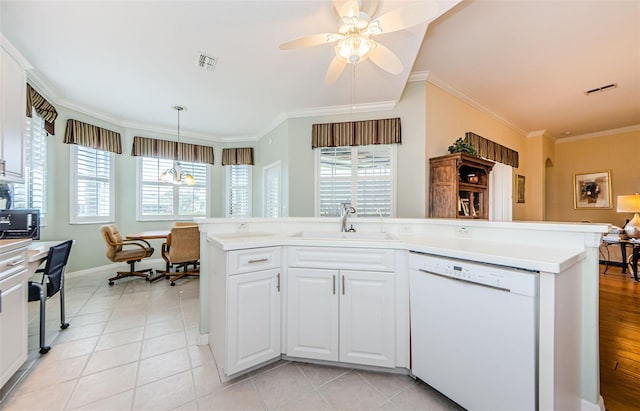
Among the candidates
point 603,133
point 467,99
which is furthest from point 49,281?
point 603,133

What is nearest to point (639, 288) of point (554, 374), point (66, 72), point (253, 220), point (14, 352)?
point (554, 374)

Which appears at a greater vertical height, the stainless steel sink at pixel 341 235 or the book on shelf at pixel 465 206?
the book on shelf at pixel 465 206

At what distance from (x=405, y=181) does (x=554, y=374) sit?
265 centimetres

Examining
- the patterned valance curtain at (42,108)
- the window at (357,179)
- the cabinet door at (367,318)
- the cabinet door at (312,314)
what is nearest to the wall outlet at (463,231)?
the cabinet door at (367,318)

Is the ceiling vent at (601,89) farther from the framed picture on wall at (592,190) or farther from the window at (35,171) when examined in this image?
the window at (35,171)

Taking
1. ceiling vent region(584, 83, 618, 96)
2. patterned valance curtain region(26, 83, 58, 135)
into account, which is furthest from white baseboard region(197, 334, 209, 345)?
ceiling vent region(584, 83, 618, 96)

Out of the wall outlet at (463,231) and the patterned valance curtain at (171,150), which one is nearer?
the wall outlet at (463,231)

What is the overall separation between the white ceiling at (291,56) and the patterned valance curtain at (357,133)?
0.83 feet

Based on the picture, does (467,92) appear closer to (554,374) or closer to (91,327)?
(554,374)

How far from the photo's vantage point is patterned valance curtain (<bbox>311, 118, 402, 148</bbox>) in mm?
3555

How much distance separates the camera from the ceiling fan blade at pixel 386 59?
76.8 inches

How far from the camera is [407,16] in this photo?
1.60 metres

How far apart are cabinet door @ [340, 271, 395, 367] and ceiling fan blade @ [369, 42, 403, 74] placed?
1620mm

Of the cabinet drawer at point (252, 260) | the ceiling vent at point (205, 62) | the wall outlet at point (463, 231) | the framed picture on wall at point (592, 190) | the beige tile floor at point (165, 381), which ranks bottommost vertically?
the beige tile floor at point (165, 381)
